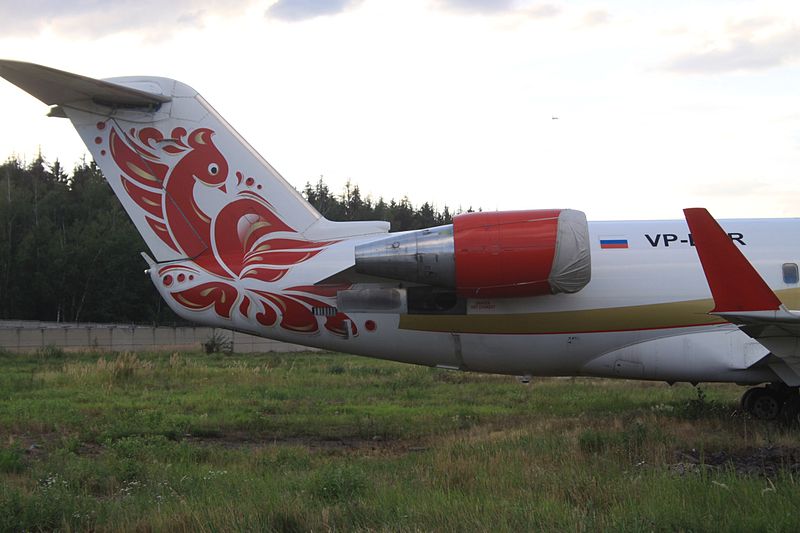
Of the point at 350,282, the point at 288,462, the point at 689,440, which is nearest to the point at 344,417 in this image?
the point at 350,282

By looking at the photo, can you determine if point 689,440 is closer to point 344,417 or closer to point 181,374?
point 344,417

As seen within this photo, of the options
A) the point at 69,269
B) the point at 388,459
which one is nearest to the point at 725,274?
the point at 388,459

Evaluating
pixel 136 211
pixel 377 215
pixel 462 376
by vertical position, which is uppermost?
pixel 377 215

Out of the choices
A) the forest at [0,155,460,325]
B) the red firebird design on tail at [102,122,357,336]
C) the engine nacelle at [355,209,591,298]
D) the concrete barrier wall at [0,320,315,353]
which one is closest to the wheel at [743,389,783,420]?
the engine nacelle at [355,209,591,298]

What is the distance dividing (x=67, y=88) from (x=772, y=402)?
1241cm

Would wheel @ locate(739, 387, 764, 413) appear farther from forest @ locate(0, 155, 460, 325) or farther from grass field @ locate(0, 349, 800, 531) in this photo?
forest @ locate(0, 155, 460, 325)

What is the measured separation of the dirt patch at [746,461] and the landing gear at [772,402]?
3.40m

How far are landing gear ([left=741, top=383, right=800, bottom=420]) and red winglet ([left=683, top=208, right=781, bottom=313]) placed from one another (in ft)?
12.7

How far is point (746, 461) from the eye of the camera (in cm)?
920

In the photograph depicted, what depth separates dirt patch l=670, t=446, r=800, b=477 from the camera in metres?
8.23

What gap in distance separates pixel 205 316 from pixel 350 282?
241 centimetres

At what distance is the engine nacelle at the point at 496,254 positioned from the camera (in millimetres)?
12156

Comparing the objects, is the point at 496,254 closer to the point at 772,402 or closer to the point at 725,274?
the point at 725,274

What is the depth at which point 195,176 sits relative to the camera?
13.8 meters
